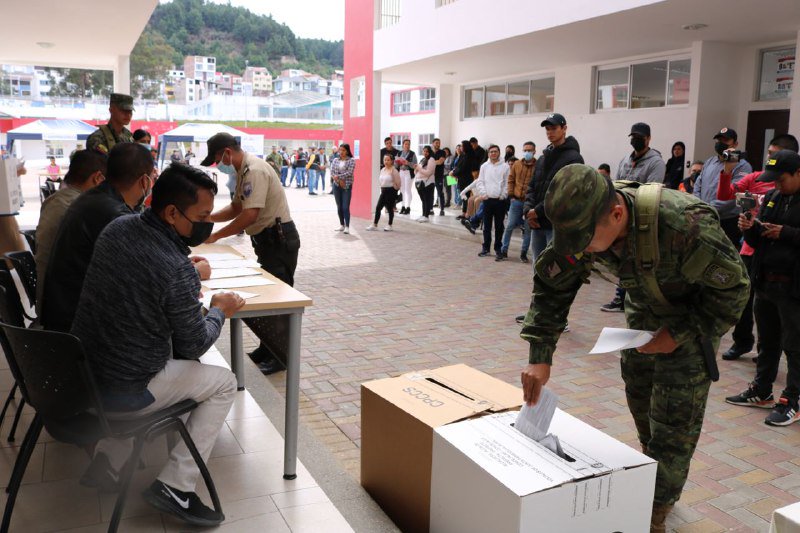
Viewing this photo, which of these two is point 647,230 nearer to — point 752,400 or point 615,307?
point 752,400

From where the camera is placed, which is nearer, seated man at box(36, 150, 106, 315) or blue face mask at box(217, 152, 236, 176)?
seated man at box(36, 150, 106, 315)

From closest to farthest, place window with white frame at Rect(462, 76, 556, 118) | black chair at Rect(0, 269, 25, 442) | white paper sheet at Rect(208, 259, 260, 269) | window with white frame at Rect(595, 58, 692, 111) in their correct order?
black chair at Rect(0, 269, 25, 442), white paper sheet at Rect(208, 259, 260, 269), window with white frame at Rect(595, 58, 692, 111), window with white frame at Rect(462, 76, 556, 118)

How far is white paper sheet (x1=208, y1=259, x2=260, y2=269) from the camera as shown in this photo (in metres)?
3.96

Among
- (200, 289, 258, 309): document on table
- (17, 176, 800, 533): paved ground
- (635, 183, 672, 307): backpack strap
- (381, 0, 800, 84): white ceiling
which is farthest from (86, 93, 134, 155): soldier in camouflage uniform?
(381, 0, 800, 84): white ceiling

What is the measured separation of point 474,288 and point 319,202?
538 inches

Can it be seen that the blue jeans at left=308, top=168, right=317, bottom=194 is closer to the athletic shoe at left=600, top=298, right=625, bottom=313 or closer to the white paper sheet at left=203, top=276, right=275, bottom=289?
the athletic shoe at left=600, top=298, right=625, bottom=313

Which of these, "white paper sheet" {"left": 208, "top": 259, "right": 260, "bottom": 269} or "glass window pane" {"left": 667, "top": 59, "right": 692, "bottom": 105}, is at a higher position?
"glass window pane" {"left": 667, "top": 59, "right": 692, "bottom": 105}

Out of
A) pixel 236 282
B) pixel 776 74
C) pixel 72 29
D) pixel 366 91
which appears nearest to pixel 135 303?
pixel 236 282

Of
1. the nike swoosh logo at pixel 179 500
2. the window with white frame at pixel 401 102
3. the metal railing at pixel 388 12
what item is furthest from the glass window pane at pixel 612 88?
the nike swoosh logo at pixel 179 500

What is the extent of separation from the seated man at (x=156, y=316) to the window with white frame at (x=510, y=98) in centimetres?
1318

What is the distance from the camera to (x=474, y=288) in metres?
8.16

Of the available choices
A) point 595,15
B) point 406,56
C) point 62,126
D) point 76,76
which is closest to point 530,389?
point 595,15

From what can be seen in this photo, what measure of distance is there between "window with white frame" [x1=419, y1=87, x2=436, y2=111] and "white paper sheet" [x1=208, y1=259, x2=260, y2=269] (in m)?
18.6

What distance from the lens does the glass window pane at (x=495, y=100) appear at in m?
16.3
